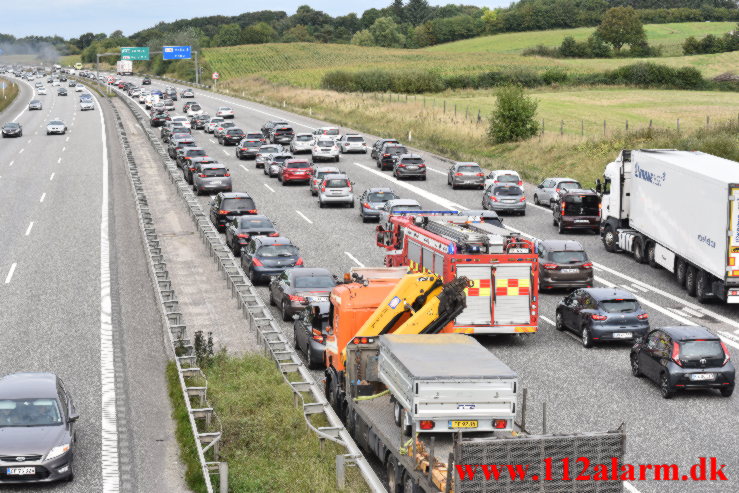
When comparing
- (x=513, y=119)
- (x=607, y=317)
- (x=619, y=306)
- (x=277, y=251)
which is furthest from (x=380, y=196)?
(x=513, y=119)

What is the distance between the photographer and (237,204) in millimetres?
42312

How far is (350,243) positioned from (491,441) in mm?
26723

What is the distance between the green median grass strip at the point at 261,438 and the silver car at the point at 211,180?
29.6 m

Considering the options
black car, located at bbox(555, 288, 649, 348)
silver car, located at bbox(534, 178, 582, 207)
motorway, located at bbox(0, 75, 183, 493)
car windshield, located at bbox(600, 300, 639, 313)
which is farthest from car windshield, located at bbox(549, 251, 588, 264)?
silver car, located at bbox(534, 178, 582, 207)

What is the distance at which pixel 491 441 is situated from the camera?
13.6 meters

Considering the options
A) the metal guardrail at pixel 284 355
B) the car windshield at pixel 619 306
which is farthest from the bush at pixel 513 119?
the car windshield at pixel 619 306

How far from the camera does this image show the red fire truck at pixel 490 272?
25.8m

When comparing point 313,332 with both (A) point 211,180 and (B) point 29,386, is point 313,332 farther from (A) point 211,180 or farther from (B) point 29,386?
(A) point 211,180

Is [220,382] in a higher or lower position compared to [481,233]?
lower

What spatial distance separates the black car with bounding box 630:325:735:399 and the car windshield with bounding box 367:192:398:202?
75.7 ft

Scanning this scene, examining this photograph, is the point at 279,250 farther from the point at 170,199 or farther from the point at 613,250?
the point at 170,199

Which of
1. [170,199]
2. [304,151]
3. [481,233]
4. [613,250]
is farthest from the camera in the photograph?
[304,151]

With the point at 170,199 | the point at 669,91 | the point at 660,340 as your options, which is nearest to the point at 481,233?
the point at 660,340

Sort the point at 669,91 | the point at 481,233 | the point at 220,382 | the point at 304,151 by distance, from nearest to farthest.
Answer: the point at 220,382 < the point at 481,233 < the point at 304,151 < the point at 669,91
